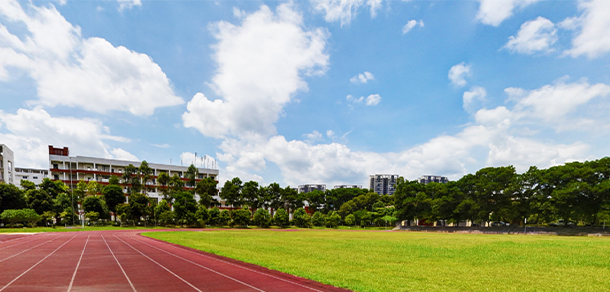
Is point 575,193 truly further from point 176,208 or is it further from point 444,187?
point 176,208

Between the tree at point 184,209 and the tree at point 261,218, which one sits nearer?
the tree at point 184,209

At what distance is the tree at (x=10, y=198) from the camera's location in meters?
55.0

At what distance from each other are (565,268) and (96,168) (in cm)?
10011

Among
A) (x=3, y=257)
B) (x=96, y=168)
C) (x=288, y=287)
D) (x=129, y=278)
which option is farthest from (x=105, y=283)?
(x=96, y=168)

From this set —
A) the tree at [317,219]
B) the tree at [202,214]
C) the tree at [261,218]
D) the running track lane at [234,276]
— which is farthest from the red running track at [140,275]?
the tree at [317,219]

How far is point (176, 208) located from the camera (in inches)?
2596

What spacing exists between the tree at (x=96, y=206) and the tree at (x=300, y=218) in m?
43.5

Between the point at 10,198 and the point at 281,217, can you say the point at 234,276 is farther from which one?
the point at 10,198

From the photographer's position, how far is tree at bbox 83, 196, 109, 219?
63625 millimetres

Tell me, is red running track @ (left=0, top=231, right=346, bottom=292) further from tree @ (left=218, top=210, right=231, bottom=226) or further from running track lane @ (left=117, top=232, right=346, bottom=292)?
tree @ (left=218, top=210, right=231, bottom=226)

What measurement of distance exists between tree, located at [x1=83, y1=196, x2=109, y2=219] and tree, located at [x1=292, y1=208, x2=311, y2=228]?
4350 centimetres

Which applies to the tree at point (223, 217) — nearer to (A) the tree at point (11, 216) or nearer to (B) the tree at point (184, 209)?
(B) the tree at point (184, 209)

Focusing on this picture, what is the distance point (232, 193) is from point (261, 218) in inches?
459

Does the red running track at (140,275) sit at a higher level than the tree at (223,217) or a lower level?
higher
